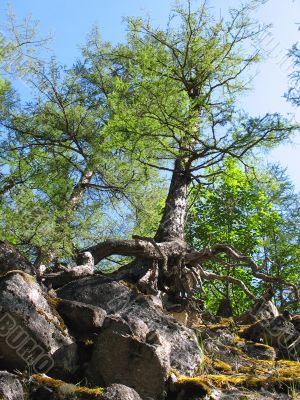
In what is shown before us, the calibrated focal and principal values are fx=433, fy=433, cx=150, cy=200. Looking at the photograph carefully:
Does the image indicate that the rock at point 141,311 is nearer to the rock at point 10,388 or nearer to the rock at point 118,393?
the rock at point 118,393

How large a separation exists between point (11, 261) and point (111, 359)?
70.3 inches

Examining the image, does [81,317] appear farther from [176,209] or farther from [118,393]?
[176,209]

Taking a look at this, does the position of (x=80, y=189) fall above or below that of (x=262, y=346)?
above

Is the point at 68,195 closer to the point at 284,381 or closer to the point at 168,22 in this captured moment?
the point at 168,22

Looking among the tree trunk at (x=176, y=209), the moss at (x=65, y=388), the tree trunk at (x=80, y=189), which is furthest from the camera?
the tree trunk at (x=80, y=189)

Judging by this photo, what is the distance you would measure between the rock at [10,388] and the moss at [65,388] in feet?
0.65

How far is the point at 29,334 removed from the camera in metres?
3.36

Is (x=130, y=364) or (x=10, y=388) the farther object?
(x=130, y=364)

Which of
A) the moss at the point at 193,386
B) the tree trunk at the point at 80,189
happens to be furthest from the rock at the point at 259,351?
the tree trunk at the point at 80,189

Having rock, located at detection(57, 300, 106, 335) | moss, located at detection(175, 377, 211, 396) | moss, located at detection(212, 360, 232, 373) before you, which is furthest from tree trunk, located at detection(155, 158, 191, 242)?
moss, located at detection(175, 377, 211, 396)

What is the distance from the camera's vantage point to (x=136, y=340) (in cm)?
331

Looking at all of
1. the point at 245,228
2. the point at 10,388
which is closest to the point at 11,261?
the point at 10,388

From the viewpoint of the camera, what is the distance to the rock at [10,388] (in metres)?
2.76

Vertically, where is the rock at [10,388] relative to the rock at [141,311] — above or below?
below
